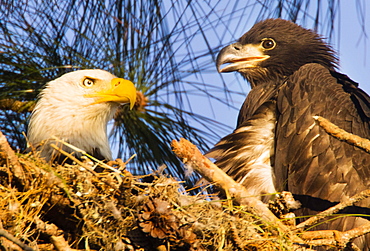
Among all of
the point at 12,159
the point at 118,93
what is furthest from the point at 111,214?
the point at 118,93

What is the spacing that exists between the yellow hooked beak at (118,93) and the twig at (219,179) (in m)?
1.03

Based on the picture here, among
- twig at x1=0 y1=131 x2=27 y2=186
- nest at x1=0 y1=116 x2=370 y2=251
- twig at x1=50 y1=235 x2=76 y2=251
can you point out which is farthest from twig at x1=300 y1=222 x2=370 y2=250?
twig at x1=0 y1=131 x2=27 y2=186

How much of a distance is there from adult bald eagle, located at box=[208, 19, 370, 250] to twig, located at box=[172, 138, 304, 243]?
0.59 metres

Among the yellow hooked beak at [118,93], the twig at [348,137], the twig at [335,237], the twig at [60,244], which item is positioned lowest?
the twig at [60,244]

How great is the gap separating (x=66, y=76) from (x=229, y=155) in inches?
44.3

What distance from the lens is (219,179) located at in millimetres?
2553

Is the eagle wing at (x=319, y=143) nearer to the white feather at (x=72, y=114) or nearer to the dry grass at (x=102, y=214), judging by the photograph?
the dry grass at (x=102, y=214)

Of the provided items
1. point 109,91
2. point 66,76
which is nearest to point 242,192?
point 109,91

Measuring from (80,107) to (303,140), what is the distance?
137cm

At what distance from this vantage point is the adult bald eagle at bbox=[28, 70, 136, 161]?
3395mm

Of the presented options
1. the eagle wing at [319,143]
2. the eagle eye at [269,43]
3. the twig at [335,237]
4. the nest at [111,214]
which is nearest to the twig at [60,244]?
the nest at [111,214]

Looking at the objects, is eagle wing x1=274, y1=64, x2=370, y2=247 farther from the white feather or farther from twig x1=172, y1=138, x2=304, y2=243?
the white feather

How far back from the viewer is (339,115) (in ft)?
10.5

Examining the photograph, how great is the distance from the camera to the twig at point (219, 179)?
8.01 ft
